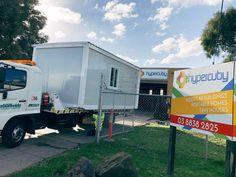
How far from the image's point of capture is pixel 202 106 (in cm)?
465

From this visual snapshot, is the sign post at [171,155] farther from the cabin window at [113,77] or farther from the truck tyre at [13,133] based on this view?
the cabin window at [113,77]

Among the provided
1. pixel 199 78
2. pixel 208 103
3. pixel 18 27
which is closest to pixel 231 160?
pixel 208 103

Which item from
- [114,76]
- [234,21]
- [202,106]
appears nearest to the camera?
[202,106]

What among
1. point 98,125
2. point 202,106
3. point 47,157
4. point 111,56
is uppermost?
point 111,56

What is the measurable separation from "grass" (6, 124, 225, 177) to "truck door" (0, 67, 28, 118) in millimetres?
2037

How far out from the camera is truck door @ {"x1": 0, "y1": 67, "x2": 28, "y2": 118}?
6.23 metres

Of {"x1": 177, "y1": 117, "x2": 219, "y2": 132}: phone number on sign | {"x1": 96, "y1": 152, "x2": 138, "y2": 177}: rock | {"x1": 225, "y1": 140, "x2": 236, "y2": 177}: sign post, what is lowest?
{"x1": 96, "y1": 152, "x2": 138, "y2": 177}: rock

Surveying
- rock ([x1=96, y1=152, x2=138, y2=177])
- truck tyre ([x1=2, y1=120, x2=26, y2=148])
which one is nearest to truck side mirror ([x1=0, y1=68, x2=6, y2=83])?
truck tyre ([x1=2, y1=120, x2=26, y2=148])

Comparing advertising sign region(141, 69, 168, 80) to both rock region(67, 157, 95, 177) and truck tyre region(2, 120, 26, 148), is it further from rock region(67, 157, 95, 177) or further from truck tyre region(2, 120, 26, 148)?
rock region(67, 157, 95, 177)

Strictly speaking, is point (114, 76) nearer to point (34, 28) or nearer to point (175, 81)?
point (175, 81)

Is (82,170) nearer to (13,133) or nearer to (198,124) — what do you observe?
(198,124)

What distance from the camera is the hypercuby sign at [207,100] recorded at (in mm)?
4016

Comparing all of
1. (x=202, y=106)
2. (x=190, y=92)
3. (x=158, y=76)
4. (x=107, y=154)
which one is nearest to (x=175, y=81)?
(x=190, y=92)

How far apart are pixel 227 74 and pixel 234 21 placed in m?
20.7
